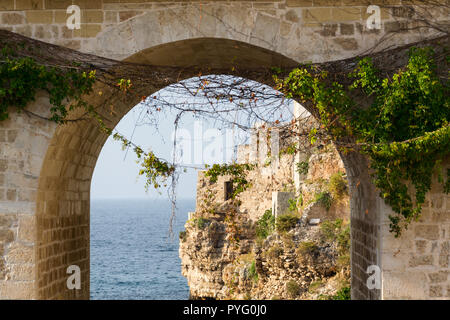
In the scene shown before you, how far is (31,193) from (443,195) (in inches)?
153

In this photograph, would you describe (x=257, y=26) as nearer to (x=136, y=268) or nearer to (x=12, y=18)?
(x=12, y=18)

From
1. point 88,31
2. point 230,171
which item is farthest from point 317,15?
point 88,31

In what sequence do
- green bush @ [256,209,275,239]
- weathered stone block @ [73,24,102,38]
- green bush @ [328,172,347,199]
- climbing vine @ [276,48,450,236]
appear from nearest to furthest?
climbing vine @ [276,48,450,236] → weathered stone block @ [73,24,102,38] → green bush @ [328,172,347,199] → green bush @ [256,209,275,239]

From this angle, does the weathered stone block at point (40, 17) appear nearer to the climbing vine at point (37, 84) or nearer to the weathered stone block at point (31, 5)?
the weathered stone block at point (31, 5)

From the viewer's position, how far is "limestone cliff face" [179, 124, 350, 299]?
14359 millimetres

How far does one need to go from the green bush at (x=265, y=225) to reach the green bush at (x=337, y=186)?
185 inches

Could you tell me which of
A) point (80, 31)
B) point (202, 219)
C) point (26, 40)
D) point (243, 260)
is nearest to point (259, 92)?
point (80, 31)

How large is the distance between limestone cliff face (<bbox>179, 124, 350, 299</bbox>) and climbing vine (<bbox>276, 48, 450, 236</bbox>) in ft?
18.0

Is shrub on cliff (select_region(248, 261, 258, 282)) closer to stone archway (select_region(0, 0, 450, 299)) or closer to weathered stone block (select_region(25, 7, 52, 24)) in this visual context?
stone archway (select_region(0, 0, 450, 299))

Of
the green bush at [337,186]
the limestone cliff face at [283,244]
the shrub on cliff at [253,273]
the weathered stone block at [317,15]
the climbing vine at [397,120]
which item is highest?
the weathered stone block at [317,15]

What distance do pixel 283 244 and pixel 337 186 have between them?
6.88ft

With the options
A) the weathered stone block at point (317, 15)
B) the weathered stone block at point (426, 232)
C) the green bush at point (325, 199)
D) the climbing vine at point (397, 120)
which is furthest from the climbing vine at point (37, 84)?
the green bush at point (325, 199)

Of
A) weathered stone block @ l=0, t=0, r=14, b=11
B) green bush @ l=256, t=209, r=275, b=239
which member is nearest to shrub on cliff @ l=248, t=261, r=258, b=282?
green bush @ l=256, t=209, r=275, b=239

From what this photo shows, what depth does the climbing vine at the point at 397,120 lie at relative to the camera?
5.00 metres
